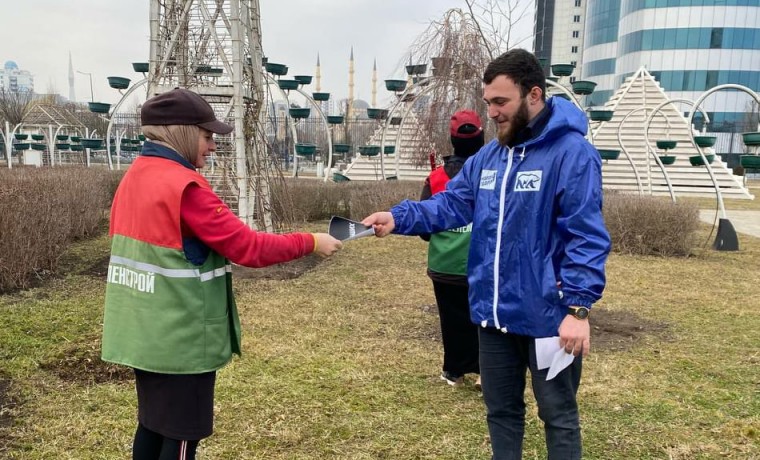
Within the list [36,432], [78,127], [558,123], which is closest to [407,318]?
[36,432]

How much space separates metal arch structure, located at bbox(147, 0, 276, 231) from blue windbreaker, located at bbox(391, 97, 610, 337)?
Answer: 16.9 feet

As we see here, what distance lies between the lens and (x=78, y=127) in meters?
30.9

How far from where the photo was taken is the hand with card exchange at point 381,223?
2.61 metres

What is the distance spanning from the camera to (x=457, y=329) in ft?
12.3

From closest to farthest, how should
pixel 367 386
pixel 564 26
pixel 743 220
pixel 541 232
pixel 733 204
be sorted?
pixel 541 232, pixel 367 386, pixel 743 220, pixel 733 204, pixel 564 26

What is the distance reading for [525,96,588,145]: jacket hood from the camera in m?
2.12

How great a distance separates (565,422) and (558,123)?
42.8 inches

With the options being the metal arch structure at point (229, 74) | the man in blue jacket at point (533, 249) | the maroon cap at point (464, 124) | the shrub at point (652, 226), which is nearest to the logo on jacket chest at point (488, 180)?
the man in blue jacket at point (533, 249)

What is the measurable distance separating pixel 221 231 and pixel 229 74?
5570 millimetres

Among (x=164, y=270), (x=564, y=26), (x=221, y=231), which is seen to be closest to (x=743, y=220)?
(x=221, y=231)

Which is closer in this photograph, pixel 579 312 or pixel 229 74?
pixel 579 312

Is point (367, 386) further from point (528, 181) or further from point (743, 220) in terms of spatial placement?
point (743, 220)

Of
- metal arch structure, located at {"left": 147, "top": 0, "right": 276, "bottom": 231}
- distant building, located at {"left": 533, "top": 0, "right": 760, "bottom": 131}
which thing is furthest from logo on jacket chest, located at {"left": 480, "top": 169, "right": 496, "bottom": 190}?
distant building, located at {"left": 533, "top": 0, "right": 760, "bottom": 131}

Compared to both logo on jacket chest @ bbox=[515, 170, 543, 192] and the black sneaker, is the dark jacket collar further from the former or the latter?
the black sneaker
